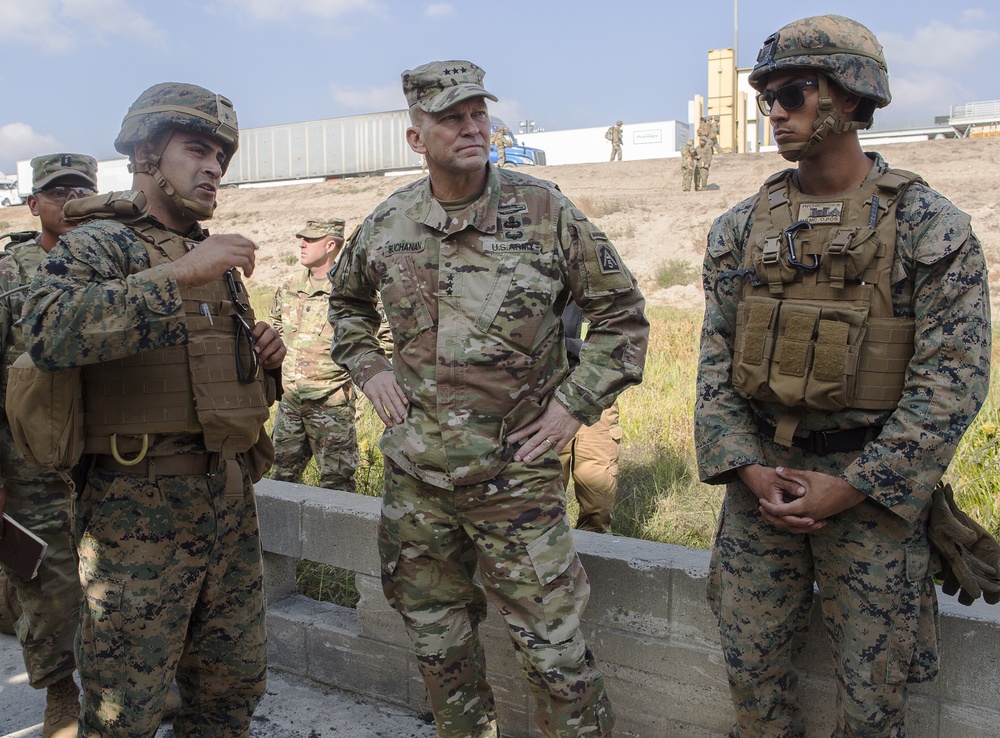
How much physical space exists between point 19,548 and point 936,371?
2.79 meters

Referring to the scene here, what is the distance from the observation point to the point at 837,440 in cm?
236

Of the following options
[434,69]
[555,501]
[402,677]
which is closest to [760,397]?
[555,501]

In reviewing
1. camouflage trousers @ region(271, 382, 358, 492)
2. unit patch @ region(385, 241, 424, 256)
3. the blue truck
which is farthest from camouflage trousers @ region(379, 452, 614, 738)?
the blue truck

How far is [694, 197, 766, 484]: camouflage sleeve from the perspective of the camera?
2.47 m

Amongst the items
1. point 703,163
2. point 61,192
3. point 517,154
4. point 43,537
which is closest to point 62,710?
point 43,537

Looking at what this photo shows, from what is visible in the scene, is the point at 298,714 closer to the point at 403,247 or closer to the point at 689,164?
the point at 403,247

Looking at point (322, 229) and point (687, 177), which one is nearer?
point (322, 229)

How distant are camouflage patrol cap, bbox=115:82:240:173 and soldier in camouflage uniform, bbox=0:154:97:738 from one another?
961 mm

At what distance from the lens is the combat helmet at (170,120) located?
263 centimetres

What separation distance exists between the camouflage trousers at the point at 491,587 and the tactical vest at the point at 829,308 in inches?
28.7

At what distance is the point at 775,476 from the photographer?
2369 mm

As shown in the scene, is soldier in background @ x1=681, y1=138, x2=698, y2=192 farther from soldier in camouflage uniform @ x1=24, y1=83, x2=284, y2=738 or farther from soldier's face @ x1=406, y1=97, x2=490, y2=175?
soldier in camouflage uniform @ x1=24, y1=83, x2=284, y2=738

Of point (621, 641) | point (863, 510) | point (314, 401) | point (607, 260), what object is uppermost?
point (607, 260)

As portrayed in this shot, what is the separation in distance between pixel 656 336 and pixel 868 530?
26.0 ft
